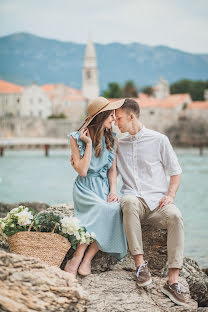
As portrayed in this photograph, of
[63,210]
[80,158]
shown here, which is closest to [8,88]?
[63,210]

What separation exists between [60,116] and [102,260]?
145ft

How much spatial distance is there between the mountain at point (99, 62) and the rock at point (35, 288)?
61.8 metres

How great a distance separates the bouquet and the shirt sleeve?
2.18ft

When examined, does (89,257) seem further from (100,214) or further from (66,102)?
(66,102)

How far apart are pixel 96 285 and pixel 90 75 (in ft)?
172

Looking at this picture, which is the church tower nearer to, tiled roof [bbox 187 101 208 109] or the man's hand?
tiled roof [bbox 187 101 208 109]

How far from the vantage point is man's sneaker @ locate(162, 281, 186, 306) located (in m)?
2.56

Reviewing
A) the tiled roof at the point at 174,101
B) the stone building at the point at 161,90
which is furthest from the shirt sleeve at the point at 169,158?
the stone building at the point at 161,90

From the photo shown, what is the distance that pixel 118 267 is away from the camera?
2896 mm

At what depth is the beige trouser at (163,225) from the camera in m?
2.61

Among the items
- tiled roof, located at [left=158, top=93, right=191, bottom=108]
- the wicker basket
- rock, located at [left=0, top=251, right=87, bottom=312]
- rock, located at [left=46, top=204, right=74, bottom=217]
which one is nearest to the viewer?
rock, located at [left=0, top=251, right=87, bottom=312]

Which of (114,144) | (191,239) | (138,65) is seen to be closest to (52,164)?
(191,239)

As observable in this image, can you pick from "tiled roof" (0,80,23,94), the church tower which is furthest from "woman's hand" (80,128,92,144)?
the church tower

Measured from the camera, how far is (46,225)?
265 cm
